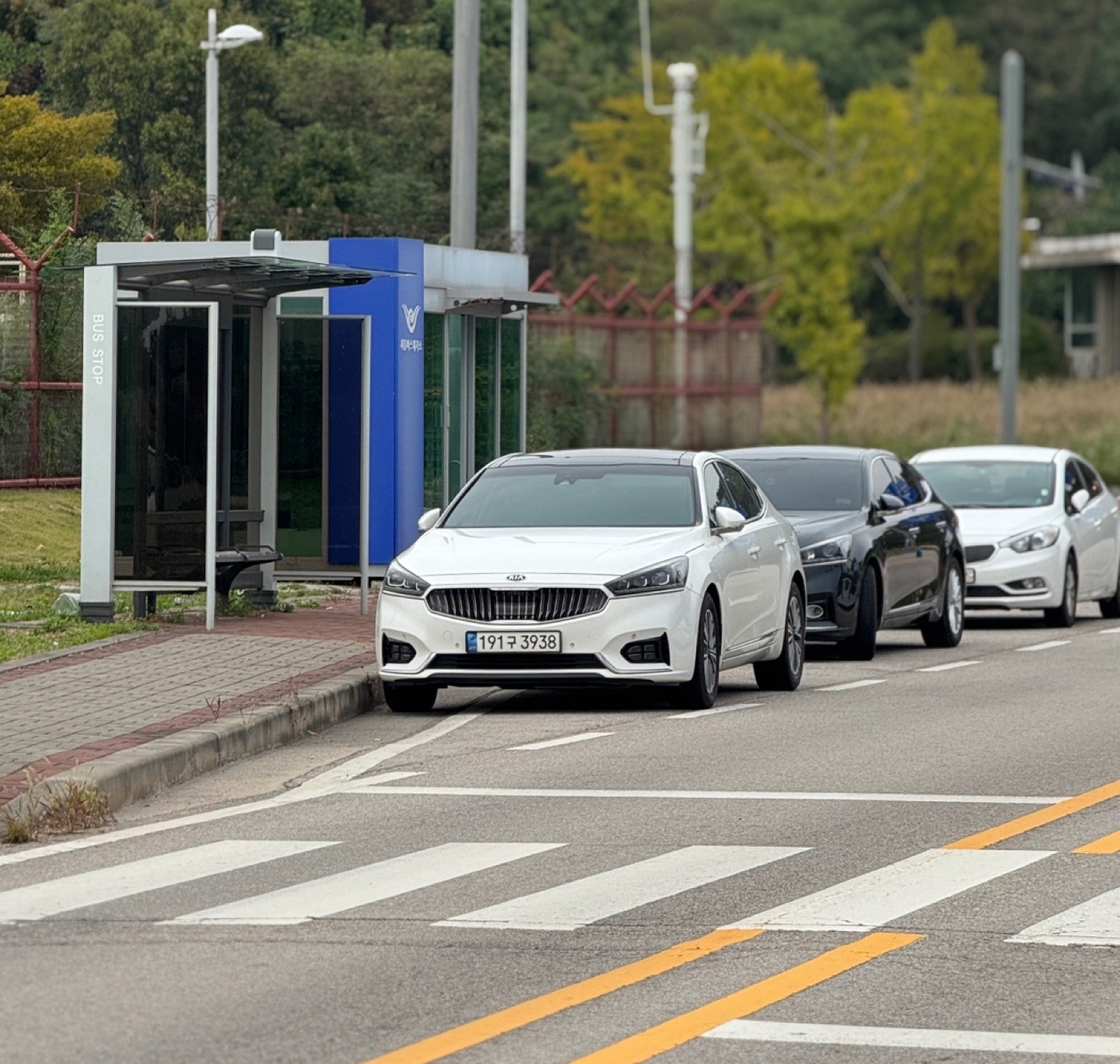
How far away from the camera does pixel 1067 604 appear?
22.0 meters

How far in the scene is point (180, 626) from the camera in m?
17.4

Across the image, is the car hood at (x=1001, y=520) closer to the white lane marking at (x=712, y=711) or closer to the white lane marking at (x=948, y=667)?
the white lane marking at (x=948, y=667)

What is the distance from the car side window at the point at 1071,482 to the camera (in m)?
22.4

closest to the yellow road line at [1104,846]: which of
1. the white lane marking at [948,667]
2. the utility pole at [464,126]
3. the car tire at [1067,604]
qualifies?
the white lane marking at [948,667]

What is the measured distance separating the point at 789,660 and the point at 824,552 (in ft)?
7.34

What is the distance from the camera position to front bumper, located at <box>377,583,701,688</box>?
13812 millimetres

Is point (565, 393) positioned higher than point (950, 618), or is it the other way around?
point (565, 393)

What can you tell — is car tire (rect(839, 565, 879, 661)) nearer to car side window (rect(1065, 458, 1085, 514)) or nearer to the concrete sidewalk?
the concrete sidewalk

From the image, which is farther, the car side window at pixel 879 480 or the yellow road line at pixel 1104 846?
the car side window at pixel 879 480

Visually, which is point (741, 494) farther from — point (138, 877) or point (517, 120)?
point (517, 120)

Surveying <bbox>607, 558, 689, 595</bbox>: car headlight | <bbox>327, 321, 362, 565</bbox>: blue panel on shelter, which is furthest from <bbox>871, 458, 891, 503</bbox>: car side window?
<bbox>607, 558, 689, 595</bbox>: car headlight

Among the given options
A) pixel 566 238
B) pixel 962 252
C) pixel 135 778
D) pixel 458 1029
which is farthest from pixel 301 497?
pixel 962 252

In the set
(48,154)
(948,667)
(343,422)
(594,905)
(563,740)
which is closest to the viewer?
(594,905)

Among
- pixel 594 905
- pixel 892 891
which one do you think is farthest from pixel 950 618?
pixel 594 905
